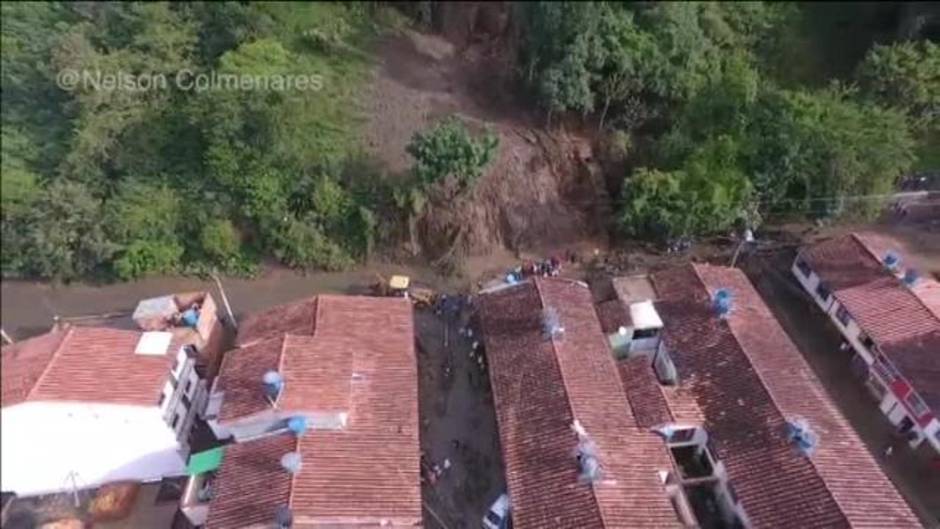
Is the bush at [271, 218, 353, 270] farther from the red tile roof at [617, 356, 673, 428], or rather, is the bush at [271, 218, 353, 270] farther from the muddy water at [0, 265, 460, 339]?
the red tile roof at [617, 356, 673, 428]

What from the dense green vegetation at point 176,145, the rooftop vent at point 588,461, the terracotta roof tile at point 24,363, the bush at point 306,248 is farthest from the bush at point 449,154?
the terracotta roof tile at point 24,363

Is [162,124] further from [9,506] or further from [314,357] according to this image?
[9,506]

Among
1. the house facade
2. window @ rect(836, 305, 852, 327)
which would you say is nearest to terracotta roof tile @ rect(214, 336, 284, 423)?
the house facade

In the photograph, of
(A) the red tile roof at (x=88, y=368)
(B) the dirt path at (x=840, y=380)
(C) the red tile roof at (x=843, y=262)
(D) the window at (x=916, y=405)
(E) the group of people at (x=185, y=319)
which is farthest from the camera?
(C) the red tile roof at (x=843, y=262)

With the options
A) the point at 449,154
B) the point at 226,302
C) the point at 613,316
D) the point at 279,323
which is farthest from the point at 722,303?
the point at 226,302

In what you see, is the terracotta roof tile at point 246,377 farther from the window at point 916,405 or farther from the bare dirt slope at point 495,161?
the window at point 916,405

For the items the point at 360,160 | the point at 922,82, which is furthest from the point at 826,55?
the point at 360,160
